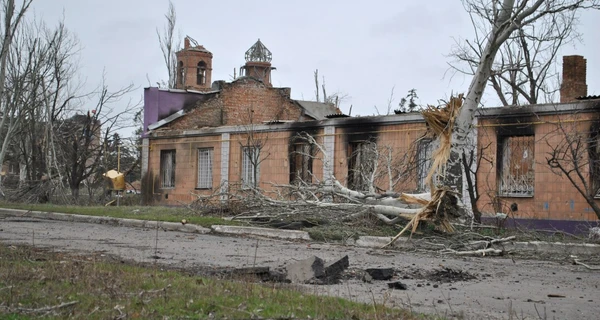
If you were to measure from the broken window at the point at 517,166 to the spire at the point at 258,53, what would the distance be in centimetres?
3909

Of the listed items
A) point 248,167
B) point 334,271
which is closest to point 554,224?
point 334,271

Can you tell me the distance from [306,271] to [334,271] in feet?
1.28

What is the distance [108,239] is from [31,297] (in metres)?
7.62

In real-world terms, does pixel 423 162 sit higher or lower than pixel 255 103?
lower

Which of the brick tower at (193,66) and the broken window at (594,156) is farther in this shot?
the brick tower at (193,66)

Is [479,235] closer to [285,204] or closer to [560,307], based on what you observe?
[285,204]

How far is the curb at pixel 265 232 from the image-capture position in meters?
15.9

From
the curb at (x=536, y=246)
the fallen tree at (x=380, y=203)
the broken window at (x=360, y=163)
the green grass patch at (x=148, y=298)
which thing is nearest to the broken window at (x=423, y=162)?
the fallen tree at (x=380, y=203)

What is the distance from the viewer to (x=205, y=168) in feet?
97.8

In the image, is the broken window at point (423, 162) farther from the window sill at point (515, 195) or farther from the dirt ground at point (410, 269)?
the dirt ground at point (410, 269)

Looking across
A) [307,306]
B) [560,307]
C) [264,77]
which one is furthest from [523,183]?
[264,77]

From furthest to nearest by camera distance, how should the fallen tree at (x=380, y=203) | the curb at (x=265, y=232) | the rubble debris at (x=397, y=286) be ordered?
the curb at (x=265, y=232) < the fallen tree at (x=380, y=203) < the rubble debris at (x=397, y=286)

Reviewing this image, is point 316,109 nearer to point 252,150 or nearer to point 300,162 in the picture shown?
point 252,150

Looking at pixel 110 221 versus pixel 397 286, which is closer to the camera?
pixel 397 286
